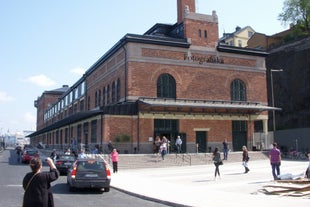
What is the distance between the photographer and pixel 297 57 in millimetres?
61500

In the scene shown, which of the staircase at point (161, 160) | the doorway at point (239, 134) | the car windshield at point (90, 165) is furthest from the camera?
the doorway at point (239, 134)

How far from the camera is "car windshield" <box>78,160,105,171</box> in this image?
15672 millimetres

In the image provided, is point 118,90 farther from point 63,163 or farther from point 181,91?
point 63,163

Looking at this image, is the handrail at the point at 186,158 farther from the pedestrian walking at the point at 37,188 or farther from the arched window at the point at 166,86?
the pedestrian walking at the point at 37,188

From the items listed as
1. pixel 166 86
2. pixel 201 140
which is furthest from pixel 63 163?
pixel 201 140

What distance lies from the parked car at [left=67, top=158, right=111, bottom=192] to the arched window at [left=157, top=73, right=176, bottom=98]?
2300 centimetres

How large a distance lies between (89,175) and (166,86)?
2413 cm

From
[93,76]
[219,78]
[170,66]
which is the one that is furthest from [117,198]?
[93,76]

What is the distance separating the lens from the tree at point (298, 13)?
69000mm

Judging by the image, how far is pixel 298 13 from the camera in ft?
235

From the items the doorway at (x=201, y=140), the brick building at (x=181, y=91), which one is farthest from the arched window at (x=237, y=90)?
the doorway at (x=201, y=140)

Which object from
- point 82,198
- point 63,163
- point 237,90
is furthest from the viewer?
point 237,90

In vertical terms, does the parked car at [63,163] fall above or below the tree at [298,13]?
below

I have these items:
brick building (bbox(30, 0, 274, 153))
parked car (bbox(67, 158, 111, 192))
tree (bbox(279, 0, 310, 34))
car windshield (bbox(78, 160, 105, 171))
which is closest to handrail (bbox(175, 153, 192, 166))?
brick building (bbox(30, 0, 274, 153))
